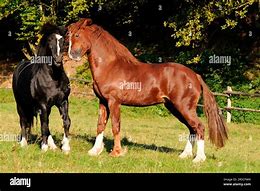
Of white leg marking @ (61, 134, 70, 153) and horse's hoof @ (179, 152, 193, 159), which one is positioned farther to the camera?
white leg marking @ (61, 134, 70, 153)

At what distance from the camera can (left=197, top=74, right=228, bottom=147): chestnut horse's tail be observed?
9805 mm

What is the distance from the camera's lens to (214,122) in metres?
9.89

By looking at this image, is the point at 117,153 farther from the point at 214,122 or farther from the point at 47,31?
the point at 47,31

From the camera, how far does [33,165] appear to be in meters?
8.67

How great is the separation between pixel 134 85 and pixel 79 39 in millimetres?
1466

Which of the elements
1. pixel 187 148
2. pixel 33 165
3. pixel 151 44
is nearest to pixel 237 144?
pixel 187 148

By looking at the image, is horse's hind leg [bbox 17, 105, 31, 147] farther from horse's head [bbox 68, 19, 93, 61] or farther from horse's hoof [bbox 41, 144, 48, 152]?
horse's head [bbox 68, 19, 93, 61]

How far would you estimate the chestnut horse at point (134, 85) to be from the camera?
9.77 metres

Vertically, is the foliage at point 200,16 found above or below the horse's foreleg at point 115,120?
above

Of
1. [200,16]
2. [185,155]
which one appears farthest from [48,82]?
[200,16]

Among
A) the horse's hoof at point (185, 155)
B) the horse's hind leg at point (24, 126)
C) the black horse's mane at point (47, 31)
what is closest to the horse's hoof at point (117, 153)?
the horse's hoof at point (185, 155)

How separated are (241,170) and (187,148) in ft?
5.02

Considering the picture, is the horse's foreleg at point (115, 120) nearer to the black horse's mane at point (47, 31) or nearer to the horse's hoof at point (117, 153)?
the horse's hoof at point (117, 153)

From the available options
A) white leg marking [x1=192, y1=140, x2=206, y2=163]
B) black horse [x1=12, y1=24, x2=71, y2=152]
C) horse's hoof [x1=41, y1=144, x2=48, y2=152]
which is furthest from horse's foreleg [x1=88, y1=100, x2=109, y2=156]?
white leg marking [x1=192, y1=140, x2=206, y2=163]
